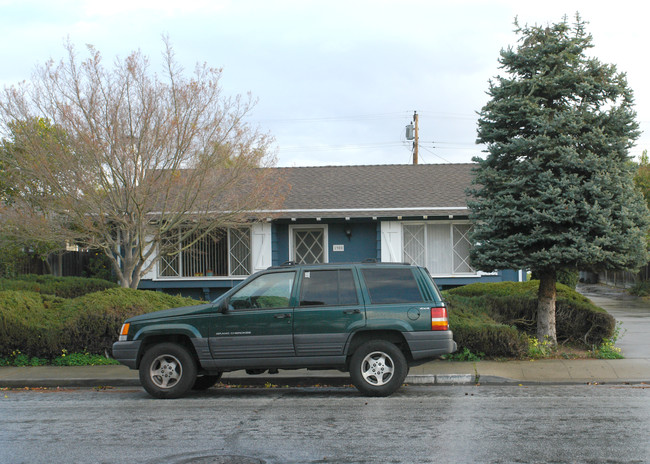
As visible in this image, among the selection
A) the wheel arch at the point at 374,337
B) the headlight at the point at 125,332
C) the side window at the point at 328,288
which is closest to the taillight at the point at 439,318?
the wheel arch at the point at 374,337

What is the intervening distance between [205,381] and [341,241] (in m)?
10.6

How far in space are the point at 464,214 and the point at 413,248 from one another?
1.86 metres

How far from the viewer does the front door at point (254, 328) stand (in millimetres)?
8977

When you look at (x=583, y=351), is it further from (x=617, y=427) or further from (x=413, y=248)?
(x=413, y=248)

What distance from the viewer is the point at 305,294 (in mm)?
9172

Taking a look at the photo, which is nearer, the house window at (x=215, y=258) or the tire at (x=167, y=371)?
the tire at (x=167, y=371)

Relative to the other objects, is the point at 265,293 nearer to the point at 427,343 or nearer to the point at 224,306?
the point at 224,306

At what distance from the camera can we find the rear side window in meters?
9.08

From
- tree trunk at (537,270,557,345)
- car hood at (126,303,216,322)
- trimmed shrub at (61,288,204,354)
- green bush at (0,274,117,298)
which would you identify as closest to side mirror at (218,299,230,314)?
car hood at (126,303,216,322)

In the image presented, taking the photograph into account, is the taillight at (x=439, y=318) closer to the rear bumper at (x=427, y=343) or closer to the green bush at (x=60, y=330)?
the rear bumper at (x=427, y=343)

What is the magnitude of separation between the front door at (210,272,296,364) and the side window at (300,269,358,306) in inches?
10.7

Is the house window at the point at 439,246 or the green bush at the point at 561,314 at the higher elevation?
the house window at the point at 439,246

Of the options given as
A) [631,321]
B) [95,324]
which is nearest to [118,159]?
[95,324]

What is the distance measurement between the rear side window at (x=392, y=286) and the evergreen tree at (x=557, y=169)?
331 cm
